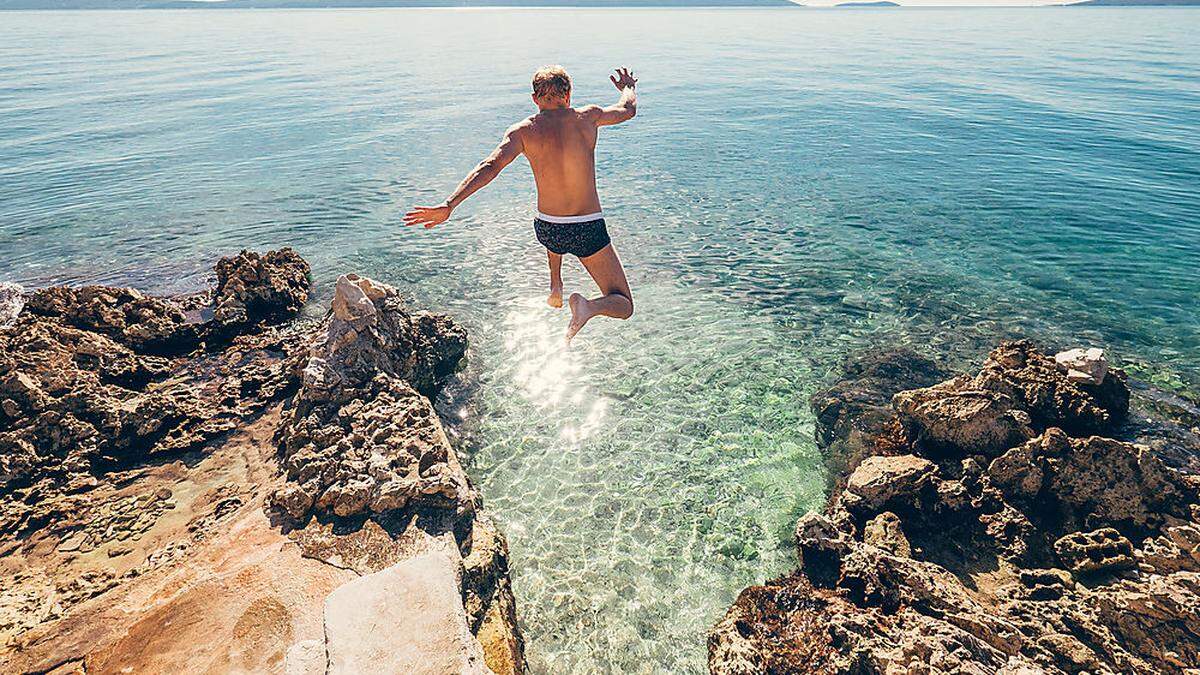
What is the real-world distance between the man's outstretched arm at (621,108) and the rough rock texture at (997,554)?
213 inches

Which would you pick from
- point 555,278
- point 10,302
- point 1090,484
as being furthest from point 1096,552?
point 10,302

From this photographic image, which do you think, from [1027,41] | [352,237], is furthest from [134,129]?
[1027,41]

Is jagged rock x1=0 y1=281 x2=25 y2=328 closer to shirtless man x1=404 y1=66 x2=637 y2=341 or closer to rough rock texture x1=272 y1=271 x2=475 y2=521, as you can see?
rough rock texture x1=272 y1=271 x2=475 y2=521

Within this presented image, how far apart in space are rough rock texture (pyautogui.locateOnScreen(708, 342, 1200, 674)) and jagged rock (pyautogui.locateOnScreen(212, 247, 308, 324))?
37.6ft

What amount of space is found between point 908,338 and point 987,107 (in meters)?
32.7

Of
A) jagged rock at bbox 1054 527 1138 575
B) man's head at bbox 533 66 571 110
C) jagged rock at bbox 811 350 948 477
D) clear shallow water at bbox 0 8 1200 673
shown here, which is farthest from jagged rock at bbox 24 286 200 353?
jagged rock at bbox 1054 527 1138 575

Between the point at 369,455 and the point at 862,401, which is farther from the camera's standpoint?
the point at 862,401

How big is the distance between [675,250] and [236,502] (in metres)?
12.8

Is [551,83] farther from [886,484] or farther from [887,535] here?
[887,535]

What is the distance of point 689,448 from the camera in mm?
9688

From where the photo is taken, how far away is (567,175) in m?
6.64

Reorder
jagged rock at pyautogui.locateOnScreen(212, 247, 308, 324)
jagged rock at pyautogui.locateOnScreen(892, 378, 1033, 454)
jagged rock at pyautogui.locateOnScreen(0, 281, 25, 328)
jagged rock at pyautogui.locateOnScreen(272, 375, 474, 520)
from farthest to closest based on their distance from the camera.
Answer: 1. jagged rock at pyautogui.locateOnScreen(212, 247, 308, 324)
2. jagged rock at pyautogui.locateOnScreen(0, 281, 25, 328)
3. jagged rock at pyautogui.locateOnScreen(892, 378, 1033, 454)
4. jagged rock at pyautogui.locateOnScreen(272, 375, 474, 520)

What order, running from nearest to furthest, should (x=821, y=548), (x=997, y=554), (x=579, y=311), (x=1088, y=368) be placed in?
(x=997, y=554)
(x=579, y=311)
(x=821, y=548)
(x=1088, y=368)

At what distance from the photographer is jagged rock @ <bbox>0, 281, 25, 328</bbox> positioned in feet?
38.6
